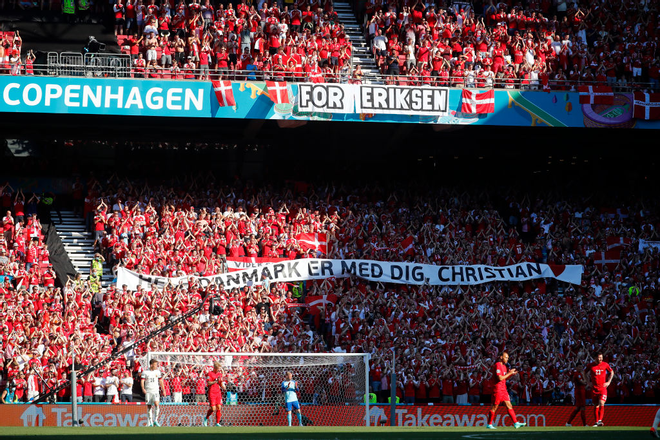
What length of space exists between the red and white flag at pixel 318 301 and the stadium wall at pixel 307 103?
17.7 ft

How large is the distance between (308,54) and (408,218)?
20.3ft

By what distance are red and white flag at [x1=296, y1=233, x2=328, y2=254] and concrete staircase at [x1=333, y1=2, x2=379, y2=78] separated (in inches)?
199

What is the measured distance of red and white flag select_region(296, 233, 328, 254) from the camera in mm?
27062

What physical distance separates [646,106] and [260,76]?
39.5ft

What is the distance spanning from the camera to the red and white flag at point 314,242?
88.8 feet

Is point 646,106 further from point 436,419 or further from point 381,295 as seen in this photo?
point 436,419

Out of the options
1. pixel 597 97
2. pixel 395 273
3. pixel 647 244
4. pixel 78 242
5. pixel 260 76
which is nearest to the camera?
pixel 395 273

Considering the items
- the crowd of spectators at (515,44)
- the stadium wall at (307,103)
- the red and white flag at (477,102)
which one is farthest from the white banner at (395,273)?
the crowd of spectators at (515,44)

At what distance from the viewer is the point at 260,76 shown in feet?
88.8

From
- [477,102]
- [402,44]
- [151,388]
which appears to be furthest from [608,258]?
[151,388]

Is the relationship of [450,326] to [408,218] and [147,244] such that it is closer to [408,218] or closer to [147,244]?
[408,218]

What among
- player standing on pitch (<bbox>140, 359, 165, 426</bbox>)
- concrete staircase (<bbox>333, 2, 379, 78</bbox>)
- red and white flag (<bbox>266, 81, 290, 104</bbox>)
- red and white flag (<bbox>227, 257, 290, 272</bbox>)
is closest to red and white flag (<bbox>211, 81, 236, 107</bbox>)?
red and white flag (<bbox>266, 81, 290, 104</bbox>)

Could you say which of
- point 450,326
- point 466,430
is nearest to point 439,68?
point 450,326

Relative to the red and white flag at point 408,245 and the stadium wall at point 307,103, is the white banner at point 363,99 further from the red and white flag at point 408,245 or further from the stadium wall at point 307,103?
the red and white flag at point 408,245
